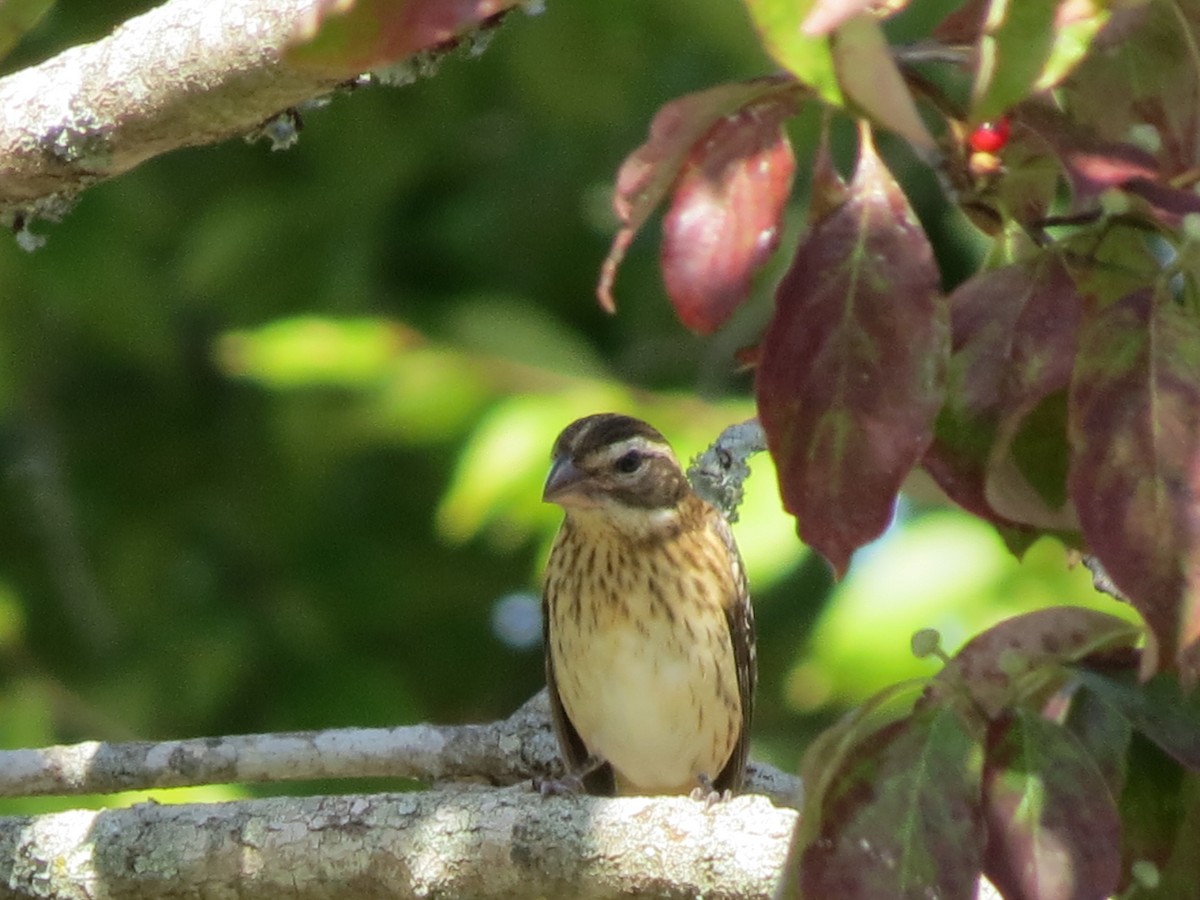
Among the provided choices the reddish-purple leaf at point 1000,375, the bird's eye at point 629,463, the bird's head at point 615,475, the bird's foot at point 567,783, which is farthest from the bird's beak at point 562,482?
the reddish-purple leaf at point 1000,375

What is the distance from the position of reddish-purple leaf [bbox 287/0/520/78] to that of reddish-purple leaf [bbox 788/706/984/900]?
696 mm

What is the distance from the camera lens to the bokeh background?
7.64 metres

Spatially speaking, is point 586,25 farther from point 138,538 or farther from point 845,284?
point 845,284

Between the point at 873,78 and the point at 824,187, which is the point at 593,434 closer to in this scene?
the point at 824,187

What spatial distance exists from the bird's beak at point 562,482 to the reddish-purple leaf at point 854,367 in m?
2.97

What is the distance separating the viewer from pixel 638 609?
4.78 metres

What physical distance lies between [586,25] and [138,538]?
308cm

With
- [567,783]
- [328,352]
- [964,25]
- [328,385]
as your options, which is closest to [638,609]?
[567,783]

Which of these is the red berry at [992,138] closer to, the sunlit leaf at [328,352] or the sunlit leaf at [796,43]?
the sunlit leaf at [796,43]

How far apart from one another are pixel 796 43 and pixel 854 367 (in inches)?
12.6

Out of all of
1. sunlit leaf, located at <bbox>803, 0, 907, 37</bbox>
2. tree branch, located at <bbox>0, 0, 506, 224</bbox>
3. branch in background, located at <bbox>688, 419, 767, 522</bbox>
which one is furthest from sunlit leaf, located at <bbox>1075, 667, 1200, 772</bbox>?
branch in background, located at <bbox>688, 419, 767, 522</bbox>

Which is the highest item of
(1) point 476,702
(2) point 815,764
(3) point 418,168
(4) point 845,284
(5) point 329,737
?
(4) point 845,284

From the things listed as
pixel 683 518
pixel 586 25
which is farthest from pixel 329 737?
pixel 586 25

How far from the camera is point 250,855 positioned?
3.04 m
